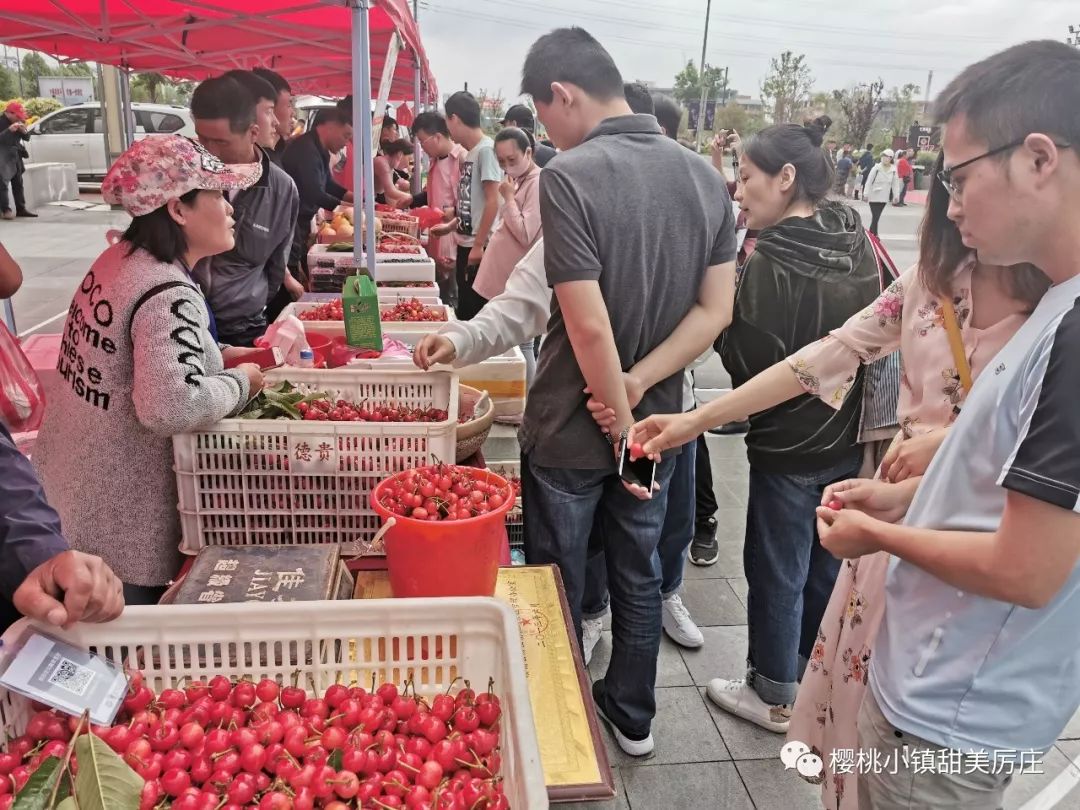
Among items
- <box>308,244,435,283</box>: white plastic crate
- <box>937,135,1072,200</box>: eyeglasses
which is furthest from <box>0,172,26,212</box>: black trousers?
<box>937,135,1072,200</box>: eyeglasses

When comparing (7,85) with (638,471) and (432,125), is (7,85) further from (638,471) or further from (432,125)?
(638,471)

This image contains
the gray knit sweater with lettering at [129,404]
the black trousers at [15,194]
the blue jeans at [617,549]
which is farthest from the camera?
the black trousers at [15,194]

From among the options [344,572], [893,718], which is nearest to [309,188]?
[344,572]

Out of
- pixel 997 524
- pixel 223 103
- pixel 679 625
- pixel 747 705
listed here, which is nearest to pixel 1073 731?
pixel 747 705

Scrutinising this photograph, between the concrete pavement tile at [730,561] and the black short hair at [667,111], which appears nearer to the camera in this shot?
the concrete pavement tile at [730,561]

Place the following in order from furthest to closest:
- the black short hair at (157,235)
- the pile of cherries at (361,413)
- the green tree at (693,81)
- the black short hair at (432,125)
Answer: the green tree at (693,81) < the black short hair at (432,125) < the pile of cherries at (361,413) < the black short hair at (157,235)

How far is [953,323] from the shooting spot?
1.49m

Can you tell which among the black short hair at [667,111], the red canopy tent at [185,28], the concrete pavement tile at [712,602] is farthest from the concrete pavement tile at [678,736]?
the red canopy tent at [185,28]

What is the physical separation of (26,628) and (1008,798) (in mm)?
2721

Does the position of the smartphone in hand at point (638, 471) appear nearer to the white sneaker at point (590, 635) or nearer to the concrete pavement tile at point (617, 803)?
the concrete pavement tile at point (617, 803)

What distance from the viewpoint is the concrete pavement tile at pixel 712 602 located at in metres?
3.43

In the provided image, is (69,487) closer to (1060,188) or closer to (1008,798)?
(1060,188)

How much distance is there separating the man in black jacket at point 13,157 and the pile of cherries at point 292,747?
1398 centimetres

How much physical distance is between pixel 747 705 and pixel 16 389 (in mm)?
2712
